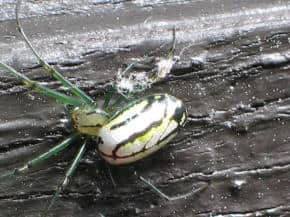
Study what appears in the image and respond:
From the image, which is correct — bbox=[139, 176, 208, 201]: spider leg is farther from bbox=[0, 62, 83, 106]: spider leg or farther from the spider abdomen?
Result: bbox=[0, 62, 83, 106]: spider leg

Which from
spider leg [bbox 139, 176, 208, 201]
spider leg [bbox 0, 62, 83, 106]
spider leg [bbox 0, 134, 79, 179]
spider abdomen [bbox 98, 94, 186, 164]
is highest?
spider leg [bbox 0, 62, 83, 106]

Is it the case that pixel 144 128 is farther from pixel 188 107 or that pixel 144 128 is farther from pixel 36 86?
pixel 36 86

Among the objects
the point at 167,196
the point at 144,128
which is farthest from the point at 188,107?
the point at 167,196

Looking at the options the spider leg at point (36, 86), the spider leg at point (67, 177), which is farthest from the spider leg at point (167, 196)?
the spider leg at point (36, 86)

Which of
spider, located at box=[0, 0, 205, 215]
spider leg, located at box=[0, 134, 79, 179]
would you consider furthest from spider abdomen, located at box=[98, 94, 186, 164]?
spider leg, located at box=[0, 134, 79, 179]

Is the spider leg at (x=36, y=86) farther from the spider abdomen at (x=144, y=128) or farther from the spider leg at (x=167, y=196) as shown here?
the spider leg at (x=167, y=196)

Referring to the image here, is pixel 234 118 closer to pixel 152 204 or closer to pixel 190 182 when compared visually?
pixel 190 182
